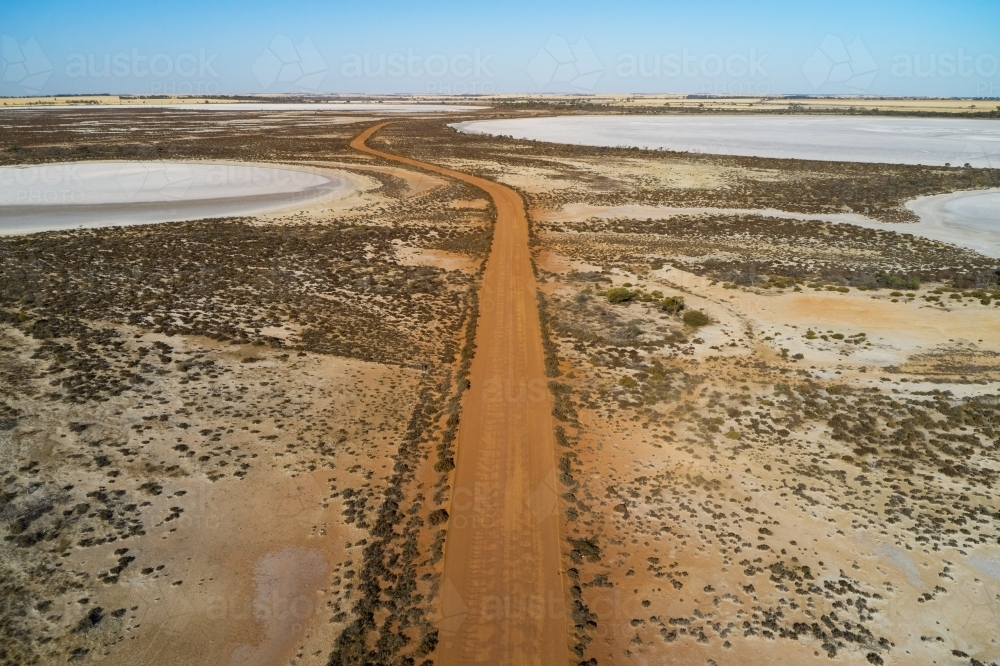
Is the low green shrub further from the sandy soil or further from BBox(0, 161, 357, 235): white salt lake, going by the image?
BBox(0, 161, 357, 235): white salt lake

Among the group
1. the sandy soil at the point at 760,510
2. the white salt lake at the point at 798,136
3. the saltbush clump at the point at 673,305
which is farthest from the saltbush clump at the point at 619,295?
the white salt lake at the point at 798,136

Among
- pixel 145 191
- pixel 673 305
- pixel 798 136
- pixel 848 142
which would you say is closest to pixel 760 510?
pixel 673 305

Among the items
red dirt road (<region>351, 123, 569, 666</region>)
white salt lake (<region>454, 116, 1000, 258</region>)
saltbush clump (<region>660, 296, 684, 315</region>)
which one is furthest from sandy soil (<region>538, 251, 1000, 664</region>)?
white salt lake (<region>454, 116, 1000, 258</region>)

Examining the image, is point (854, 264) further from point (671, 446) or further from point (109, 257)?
point (109, 257)

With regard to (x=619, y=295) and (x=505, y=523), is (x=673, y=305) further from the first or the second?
(x=505, y=523)

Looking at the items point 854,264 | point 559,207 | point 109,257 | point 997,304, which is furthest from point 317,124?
point 997,304

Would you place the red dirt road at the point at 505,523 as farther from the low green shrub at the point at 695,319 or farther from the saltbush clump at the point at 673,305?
the saltbush clump at the point at 673,305
